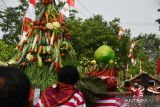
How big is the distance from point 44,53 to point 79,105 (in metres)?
2.64

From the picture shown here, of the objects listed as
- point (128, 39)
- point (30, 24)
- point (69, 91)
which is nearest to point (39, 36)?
point (30, 24)

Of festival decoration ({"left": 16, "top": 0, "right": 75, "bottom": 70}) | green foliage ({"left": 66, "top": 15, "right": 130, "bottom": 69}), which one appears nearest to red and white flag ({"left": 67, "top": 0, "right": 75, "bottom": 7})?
festival decoration ({"left": 16, "top": 0, "right": 75, "bottom": 70})

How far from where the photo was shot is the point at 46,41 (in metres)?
7.70

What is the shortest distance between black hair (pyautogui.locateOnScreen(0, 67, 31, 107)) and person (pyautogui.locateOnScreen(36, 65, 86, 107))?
8.41 ft

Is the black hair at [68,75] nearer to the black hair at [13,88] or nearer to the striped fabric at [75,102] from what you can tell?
the striped fabric at [75,102]

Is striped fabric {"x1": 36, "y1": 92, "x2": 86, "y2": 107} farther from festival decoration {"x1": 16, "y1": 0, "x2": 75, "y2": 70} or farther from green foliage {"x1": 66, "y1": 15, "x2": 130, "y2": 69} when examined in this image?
green foliage {"x1": 66, "y1": 15, "x2": 130, "y2": 69}

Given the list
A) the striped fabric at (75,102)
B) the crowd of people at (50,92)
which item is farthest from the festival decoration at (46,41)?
the striped fabric at (75,102)

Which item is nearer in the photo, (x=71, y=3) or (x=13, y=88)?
(x=13, y=88)

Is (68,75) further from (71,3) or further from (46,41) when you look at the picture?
(71,3)

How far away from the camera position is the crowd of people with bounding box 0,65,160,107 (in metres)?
2.26

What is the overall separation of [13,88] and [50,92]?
2.68 m

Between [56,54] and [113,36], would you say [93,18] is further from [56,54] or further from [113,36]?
[56,54]

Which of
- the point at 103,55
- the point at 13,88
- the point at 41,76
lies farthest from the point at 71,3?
the point at 13,88

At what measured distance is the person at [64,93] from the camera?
4.90 meters
